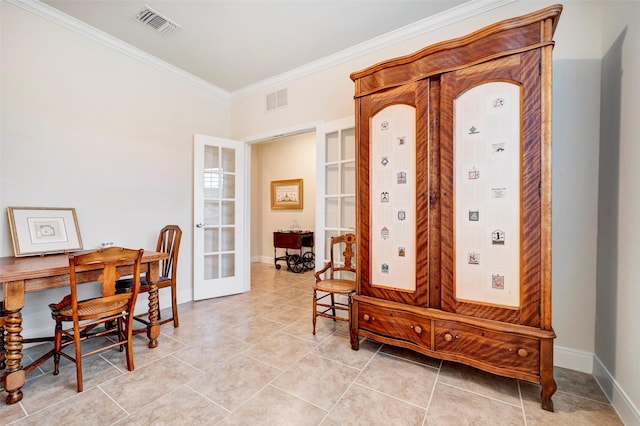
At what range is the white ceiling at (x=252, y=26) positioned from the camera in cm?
241

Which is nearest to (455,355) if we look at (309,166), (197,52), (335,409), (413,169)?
(335,409)

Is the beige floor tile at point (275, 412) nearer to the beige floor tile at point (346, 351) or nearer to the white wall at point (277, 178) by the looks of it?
the beige floor tile at point (346, 351)

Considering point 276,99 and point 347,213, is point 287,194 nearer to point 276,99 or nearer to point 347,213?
point 276,99

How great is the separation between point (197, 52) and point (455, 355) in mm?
3832

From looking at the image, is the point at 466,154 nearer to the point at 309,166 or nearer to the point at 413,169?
the point at 413,169

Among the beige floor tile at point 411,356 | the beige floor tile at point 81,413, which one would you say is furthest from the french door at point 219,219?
the beige floor tile at point 411,356

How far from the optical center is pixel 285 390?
179 centimetres

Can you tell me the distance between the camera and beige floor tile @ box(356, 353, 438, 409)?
1761 mm

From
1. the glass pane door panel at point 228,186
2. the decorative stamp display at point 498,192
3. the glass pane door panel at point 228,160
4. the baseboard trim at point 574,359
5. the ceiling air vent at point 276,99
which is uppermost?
the ceiling air vent at point 276,99

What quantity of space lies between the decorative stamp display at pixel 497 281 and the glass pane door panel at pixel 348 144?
1.80 metres

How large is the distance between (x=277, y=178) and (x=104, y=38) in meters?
4.12

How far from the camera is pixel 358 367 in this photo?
2078mm

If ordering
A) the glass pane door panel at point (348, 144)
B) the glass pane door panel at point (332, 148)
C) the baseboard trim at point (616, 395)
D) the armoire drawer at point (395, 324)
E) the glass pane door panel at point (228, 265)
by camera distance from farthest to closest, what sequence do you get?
the glass pane door panel at point (228, 265), the glass pane door panel at point (332, 148), the glass pane door panel at point (348, 144), the armoire drawer at point (395, 324), the baseboard trim at point (616, 395)

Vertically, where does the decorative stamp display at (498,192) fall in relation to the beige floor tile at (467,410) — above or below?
above
